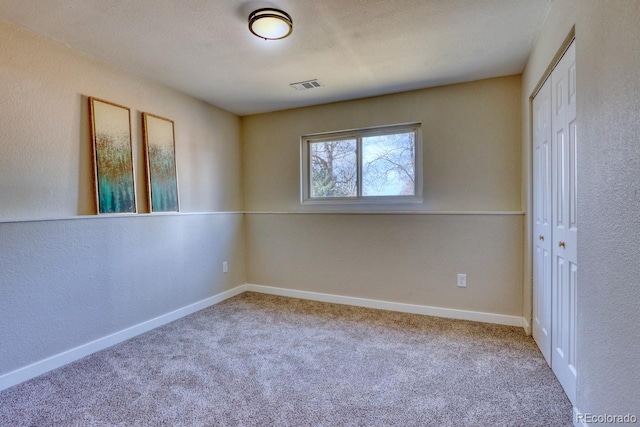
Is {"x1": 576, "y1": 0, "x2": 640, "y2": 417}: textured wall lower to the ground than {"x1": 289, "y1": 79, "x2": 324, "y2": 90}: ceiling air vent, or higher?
lower

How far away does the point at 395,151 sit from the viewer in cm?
330

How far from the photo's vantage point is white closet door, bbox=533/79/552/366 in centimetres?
204

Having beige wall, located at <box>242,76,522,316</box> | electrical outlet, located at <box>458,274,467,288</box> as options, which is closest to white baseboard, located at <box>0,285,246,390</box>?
beige wall, located at <box>242,76,522,316</box>

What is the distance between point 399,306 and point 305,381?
1.58 m

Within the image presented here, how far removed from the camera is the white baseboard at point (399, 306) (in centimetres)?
281

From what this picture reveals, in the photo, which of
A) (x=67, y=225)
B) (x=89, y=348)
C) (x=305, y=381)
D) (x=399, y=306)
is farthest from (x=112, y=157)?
(x=399, y=306)

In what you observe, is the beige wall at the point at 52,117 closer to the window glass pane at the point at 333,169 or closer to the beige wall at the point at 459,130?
the window glass pane at the point at 333,169

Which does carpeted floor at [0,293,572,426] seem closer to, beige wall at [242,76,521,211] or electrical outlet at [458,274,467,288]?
electrical outlet at [458,274,467,288]

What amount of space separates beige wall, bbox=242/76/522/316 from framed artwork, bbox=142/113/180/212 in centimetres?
117

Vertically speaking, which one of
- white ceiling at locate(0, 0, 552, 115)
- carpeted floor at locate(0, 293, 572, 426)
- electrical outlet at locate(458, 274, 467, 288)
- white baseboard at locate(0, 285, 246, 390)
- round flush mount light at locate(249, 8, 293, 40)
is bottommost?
carpeted floor at locate(0, 293, 572, 426)

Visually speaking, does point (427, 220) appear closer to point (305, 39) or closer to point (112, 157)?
point (305, 39)

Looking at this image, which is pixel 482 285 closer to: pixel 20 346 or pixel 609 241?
pixel 609 241

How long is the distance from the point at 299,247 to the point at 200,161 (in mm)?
1489

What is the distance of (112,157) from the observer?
2471mm
